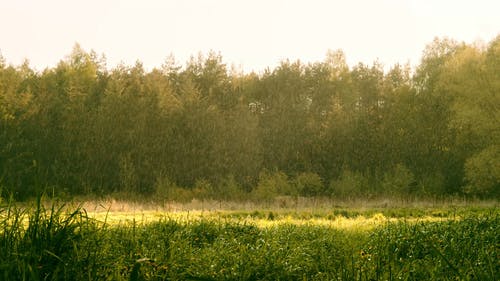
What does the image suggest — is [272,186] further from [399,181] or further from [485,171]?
[485,171]

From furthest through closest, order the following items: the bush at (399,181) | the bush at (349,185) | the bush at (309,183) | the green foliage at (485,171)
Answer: the bush at (309,183) < the bush at (349,185) < the bush at (399,181) < the green foliage at (485,171)

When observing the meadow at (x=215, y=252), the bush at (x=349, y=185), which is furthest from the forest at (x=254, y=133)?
the meadow at (x=215, y=252)

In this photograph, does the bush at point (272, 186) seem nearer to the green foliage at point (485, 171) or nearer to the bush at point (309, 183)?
the bush at point (309, 183)

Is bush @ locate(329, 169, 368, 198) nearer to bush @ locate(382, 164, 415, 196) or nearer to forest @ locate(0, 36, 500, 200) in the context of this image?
forest @ locate(0, 36, 500, 200)

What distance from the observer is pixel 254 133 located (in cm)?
3812

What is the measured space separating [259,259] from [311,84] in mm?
35439

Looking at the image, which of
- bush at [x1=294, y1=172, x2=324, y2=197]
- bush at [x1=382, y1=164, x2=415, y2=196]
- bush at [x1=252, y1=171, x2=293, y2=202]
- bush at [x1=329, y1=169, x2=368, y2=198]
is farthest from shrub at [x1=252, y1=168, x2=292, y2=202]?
bush at [x1=382, y1=164, x2=415, y2=196]

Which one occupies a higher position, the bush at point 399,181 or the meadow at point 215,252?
the bush at point 399,181

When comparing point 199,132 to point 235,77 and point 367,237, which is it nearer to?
point 235,77

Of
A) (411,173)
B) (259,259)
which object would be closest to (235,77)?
(411,173)

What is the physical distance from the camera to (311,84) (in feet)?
137

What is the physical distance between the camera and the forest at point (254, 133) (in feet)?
116

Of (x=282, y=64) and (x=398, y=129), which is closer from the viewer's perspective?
(x=398, y=129)

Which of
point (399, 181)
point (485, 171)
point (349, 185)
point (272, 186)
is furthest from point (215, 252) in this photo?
point (485, 171)
